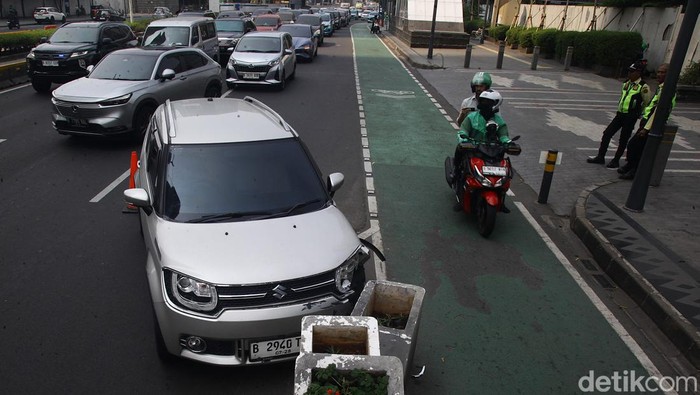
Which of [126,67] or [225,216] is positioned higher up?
[126,67]

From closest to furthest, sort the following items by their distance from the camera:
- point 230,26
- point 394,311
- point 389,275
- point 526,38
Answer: point 394,311, point 389,275, point 230,26, point 526,38

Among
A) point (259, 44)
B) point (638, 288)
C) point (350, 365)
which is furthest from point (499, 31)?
point (350, 365)

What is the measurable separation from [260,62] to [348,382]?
47.4 ft

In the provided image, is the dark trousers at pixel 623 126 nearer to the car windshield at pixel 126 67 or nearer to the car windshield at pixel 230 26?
the car windshield at pixel 126 67

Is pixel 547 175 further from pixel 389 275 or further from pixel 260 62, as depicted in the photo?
pixel 260 62

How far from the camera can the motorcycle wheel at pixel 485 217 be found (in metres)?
6.65

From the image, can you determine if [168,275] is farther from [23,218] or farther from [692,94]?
[692,94]

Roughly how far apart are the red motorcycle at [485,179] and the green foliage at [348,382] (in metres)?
4.12

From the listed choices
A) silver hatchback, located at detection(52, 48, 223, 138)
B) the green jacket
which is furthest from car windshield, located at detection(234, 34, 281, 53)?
the green jacket

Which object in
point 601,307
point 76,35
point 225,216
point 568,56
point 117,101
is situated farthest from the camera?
point 568,56

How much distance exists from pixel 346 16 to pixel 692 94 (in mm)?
54060

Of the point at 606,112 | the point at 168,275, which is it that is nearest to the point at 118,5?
the point at 606,112

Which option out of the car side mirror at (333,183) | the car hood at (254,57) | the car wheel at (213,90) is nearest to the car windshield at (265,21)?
the car hood at (254,57)

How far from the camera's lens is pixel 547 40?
2894 cm
